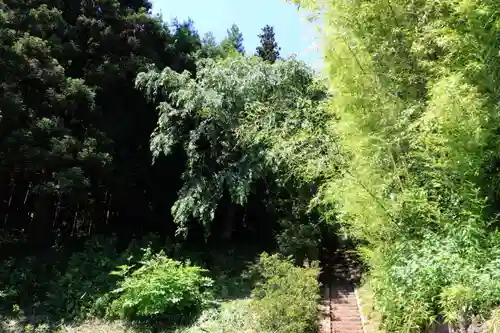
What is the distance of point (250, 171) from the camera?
745cm

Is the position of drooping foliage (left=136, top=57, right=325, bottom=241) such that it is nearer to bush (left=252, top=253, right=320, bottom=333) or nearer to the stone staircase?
bush (left=252, top=253, right=320, bottom=333)

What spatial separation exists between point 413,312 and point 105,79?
699cm

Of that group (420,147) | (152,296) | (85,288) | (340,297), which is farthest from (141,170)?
(420,147)

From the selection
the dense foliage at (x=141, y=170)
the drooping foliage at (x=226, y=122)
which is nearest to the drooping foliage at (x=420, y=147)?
the dense foliage at (x=141, y=170)

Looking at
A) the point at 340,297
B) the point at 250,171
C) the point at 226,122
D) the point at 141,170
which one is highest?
the point at 226,122

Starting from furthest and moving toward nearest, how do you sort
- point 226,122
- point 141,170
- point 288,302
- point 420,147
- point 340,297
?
point 141,170
point 226,122
point 340,297
point 288,302
point 420,147

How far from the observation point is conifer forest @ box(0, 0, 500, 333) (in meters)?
3.68

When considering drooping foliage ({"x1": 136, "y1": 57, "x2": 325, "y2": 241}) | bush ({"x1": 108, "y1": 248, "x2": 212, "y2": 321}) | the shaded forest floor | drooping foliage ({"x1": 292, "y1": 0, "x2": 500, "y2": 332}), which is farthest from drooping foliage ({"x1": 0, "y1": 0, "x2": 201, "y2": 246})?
drooping foliage ({"x1": 292, "y1": 0, "x2": 500, "y2": 332})

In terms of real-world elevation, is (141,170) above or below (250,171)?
above

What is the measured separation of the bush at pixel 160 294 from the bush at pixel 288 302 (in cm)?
102

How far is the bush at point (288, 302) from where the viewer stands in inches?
201

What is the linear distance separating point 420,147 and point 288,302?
2481 millimetres

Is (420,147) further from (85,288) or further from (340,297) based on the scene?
(85,288)

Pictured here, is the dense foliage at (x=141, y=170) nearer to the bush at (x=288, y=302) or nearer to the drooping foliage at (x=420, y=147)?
the bush at (x=288, y=302)
